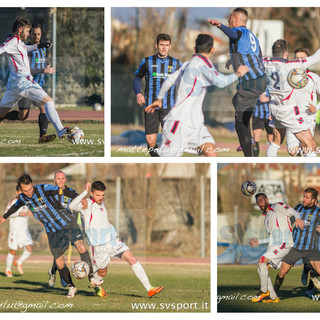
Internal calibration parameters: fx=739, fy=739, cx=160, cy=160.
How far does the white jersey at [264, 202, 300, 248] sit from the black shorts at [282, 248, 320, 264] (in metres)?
0.10

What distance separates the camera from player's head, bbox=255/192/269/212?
27.8ft

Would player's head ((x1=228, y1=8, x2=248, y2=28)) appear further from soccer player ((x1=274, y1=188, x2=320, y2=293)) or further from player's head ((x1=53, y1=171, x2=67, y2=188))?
player's head ((x1=53, y1=171, x2=67, y2=188))

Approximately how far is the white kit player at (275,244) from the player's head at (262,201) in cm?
12

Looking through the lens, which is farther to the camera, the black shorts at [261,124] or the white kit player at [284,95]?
the black shorts at [261,124]

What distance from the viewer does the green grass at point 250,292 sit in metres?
8.25

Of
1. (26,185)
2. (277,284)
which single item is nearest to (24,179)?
(26,185)

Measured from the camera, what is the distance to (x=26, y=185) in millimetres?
8188

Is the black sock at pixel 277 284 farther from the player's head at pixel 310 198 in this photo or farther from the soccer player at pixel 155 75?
the soccer player at pixel 155 75

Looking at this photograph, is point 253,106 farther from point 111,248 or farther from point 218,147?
point 111,248

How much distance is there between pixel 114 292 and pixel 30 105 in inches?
91.1

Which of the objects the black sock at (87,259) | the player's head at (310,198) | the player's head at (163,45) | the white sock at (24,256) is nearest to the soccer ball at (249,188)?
the player's head at (310,198)

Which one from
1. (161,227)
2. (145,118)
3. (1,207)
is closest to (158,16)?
(145,118)

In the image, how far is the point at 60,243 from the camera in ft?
27.0

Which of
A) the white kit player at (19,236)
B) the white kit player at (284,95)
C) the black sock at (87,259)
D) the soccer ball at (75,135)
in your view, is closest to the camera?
the black sock at (87,259)
